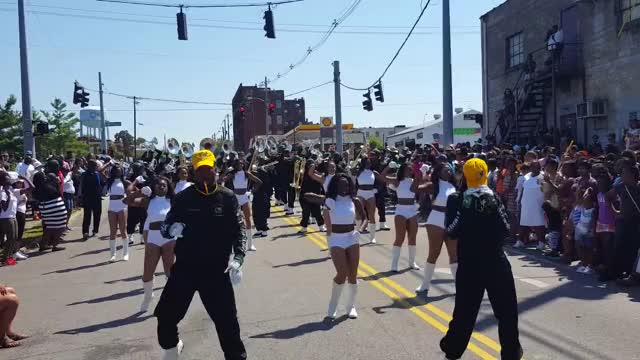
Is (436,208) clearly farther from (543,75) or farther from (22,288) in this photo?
(543,75)

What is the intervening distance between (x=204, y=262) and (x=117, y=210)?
7.64m

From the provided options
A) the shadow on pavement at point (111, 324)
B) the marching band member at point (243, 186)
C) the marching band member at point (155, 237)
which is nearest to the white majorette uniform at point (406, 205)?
the marching band member at point (155, 237)

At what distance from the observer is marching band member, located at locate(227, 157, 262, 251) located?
544 inches

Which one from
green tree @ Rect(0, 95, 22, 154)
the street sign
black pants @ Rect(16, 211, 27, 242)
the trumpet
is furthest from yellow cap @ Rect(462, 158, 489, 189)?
green tree @ Rect(0, 95, 22, 154)

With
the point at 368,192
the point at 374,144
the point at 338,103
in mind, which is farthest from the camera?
the point at 374,144

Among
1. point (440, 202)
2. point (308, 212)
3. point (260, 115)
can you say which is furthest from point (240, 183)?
point (260, 115)

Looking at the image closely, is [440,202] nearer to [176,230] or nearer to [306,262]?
[306,262]

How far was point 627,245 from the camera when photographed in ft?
31.8

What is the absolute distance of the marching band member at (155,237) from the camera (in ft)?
27.8

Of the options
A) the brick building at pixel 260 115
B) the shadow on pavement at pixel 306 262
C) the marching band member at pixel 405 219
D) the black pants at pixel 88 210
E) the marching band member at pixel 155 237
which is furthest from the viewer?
the brick building at pixel 260 115

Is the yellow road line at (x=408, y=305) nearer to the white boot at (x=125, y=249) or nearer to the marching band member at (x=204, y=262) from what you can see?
the marching band member at (x=204, y=262)

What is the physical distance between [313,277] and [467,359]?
15.2 ft

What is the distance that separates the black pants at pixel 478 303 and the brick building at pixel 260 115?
9000 centimetres

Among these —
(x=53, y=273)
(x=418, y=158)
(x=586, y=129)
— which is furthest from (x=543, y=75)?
(x=53, y=273)
